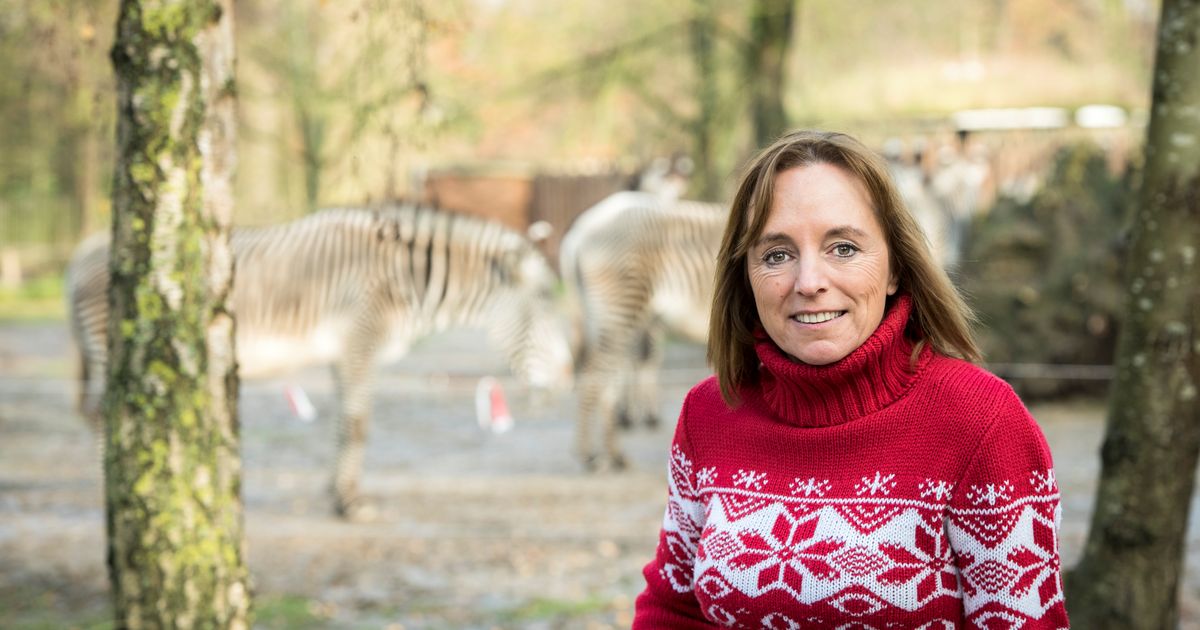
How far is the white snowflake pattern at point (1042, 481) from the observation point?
189 centimetres

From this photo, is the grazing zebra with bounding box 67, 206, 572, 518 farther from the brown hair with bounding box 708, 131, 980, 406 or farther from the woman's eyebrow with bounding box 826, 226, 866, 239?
the woman's eyebrow with bounding box 826, 226, 866, 239

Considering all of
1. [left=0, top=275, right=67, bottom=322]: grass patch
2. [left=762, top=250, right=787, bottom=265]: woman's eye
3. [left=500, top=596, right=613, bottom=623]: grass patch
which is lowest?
[left=0, top=275, right=67, bottom=322]: grass patch

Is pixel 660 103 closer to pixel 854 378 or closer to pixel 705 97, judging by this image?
pixel 705 97

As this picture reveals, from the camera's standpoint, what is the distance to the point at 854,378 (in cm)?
206

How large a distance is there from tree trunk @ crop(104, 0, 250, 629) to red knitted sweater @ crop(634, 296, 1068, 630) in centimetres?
167

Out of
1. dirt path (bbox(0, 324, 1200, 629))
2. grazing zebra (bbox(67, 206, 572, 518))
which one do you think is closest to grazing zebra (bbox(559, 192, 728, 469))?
dirt path (bbox(0, 324, 1200, 629))

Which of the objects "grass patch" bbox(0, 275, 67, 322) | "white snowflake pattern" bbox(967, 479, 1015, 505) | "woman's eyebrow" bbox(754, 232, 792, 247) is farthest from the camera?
"grass patch" bbox(0, 275, 67, 322)

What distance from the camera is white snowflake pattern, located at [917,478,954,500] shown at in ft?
6.32

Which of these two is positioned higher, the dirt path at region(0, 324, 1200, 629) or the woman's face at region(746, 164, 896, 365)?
the woman's face at region(746, 164, 896, 365)

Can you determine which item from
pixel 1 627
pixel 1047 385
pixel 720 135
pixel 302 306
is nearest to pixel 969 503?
pixel 1 627

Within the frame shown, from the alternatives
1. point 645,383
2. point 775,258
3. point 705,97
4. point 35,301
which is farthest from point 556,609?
point 35,301

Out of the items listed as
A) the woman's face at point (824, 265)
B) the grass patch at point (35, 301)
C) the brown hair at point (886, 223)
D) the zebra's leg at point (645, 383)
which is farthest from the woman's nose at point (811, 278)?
the grass patch at point (35, 301)

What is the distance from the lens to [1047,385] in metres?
11.9

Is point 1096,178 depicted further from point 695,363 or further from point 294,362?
point 294,362
